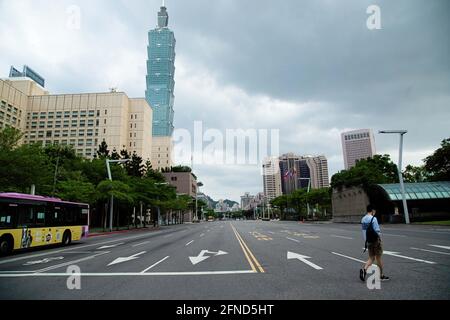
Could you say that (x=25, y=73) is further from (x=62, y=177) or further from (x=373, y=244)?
(x=373, y=244)

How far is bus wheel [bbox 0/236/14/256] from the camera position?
14.5 metres

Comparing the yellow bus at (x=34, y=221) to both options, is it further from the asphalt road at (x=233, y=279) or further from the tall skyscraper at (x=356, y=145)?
the tall skyscraper at (x=356, y=145)

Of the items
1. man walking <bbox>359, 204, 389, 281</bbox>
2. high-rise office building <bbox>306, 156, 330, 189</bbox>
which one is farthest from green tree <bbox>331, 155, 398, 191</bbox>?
man walking <bbox>359, 204, 389, 281</bbox>

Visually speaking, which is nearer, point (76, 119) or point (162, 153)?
point (76, 119)

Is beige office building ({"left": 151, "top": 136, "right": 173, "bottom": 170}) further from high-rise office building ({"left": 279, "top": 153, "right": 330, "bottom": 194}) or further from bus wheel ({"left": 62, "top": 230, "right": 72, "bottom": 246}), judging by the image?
bus wheel ({"left": 62, "top": 230, "right": 72, "bottom": 246})

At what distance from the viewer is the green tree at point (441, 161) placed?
50094mm

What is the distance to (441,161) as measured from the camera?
51.5 meters

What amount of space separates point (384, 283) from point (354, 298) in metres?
1.77

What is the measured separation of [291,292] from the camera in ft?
21.8

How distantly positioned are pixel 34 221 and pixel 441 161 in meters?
60.2

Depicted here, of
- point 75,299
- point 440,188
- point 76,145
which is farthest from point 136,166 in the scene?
point 75,299

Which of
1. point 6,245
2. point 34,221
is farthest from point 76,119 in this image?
point 6,245

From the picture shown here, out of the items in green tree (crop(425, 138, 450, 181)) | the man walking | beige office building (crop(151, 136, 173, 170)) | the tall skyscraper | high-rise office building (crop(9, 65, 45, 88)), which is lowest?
the man walking
